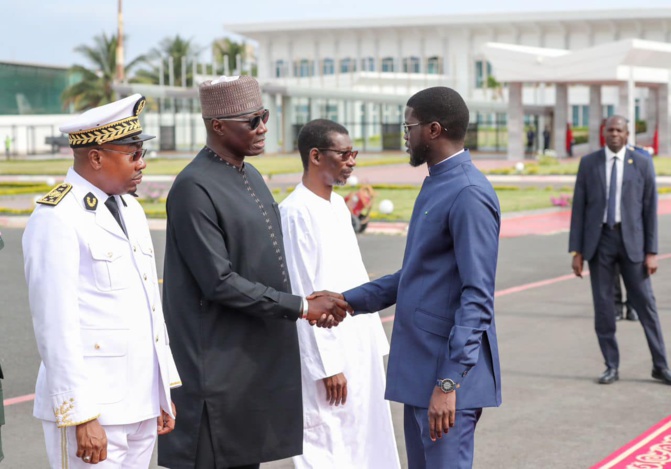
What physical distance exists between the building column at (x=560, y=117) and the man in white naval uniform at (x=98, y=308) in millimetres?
46515

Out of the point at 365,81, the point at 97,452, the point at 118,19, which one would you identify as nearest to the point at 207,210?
the point at 97,452

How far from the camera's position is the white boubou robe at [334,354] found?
16.0ft

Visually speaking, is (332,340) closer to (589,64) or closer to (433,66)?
(589,64)

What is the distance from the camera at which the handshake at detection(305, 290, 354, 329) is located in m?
4.36

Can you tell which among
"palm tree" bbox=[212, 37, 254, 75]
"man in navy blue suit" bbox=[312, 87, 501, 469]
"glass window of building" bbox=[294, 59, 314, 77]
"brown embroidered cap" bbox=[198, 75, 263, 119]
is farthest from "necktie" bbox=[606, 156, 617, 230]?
"palm tree" bbox=[212, 37, 254, 75]

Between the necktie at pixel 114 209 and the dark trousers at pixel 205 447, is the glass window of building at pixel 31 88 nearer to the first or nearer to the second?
the dark trousers at pixel 205 447

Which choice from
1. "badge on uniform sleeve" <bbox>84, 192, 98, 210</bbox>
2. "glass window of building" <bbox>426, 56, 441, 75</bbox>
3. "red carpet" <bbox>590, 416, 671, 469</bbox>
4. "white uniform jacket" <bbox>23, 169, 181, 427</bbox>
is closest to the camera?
"white uniform jacket" <bbox>23, 169, 181, 427</bbox>

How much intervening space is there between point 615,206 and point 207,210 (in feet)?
14.2

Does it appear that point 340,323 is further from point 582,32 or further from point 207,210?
point 582,32

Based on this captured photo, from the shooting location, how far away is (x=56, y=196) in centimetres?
359

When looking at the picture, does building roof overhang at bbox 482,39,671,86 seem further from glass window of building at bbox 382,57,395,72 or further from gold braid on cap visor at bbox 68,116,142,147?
gold braid on cap visor at bbox 68,116,142,147

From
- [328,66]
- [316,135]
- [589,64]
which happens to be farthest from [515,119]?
[316,135]

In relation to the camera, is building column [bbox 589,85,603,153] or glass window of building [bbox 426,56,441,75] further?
glass window of building [bbox 426,56,441,75]

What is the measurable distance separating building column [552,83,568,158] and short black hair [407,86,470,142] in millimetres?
46009
